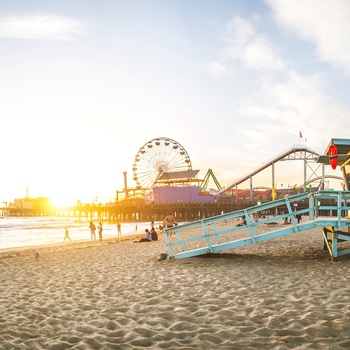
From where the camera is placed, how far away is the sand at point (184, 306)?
4.86 m

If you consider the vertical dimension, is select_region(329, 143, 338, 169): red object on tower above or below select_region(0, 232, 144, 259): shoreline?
above

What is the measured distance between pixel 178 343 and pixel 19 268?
8.72 meters

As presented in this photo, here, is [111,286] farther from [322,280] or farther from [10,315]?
[322,280]

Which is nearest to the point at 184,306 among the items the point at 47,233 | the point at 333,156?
the point at 333,156

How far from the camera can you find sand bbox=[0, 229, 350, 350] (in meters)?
4.86

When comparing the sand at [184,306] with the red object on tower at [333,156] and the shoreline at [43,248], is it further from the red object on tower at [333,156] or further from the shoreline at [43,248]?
the shoreline at [43,248]

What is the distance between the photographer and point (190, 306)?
6.36 meters

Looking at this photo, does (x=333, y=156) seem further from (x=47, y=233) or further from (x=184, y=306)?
(x=47, y=233)

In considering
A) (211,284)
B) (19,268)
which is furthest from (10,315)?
(19,268)

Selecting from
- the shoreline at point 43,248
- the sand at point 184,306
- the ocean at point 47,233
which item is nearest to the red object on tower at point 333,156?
the sand at point 184,306

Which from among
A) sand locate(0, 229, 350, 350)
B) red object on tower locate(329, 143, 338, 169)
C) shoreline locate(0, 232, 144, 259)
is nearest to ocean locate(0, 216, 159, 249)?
shoreline locate(0, 232, 144, 259)

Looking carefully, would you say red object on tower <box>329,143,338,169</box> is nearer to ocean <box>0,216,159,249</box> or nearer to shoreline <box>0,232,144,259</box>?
shoreline <box>0,232,144,259</box>

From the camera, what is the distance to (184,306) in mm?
6379

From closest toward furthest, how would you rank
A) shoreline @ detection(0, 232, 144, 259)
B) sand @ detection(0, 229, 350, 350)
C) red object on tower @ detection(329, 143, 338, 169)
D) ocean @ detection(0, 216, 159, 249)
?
sand @ detection(0, 229, 350, 350) < red object on tower @ detection(329, 143, 338, 169) < shoreline @ detection(0, 232, 144, 259) < ocean @ detection(0, 216, 159, 249)
